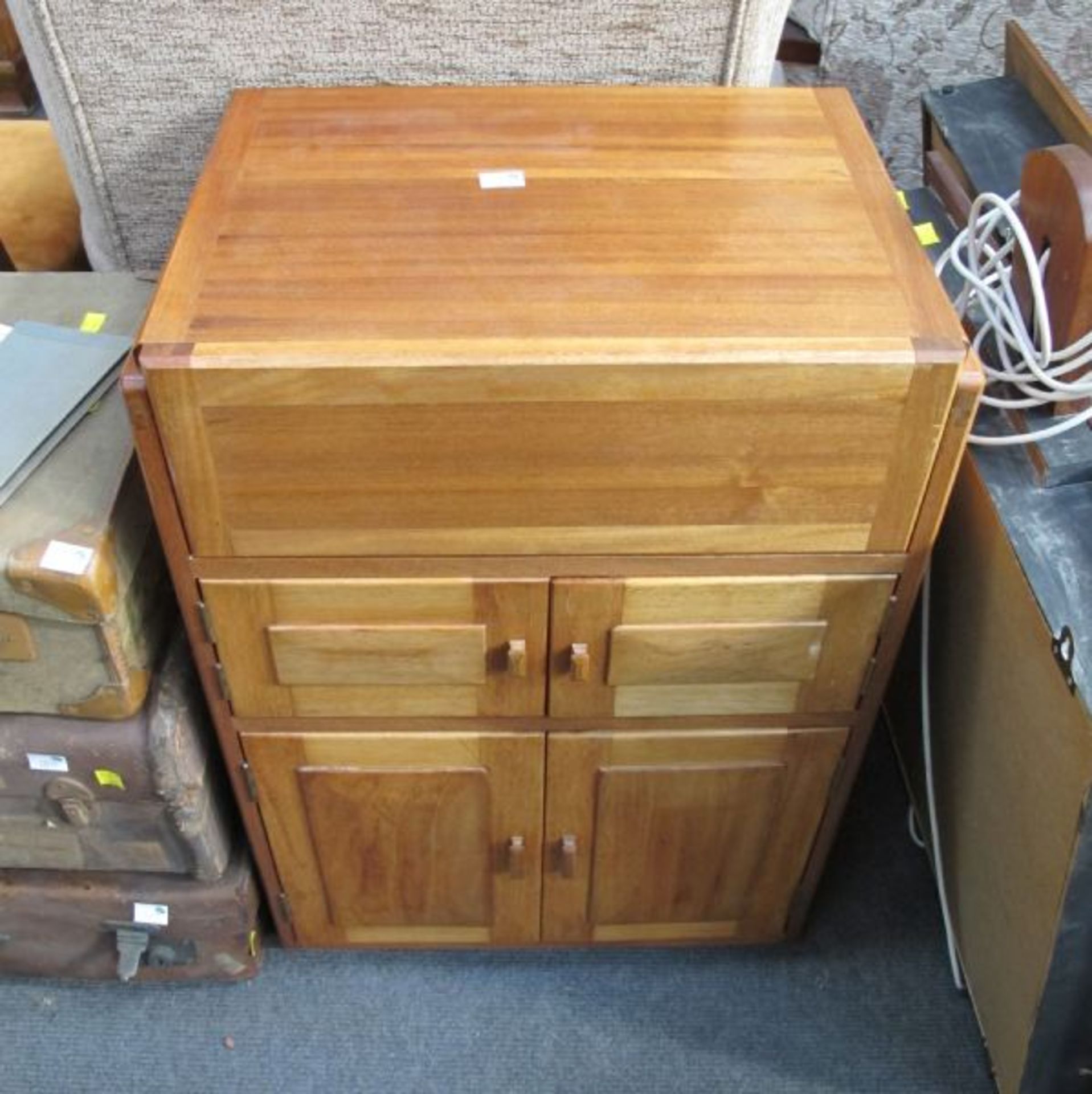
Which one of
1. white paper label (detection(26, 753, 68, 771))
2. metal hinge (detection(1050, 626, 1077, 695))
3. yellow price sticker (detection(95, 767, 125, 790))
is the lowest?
yellow price sticker (detection(95, 767, 125, 790))

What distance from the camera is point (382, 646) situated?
2.88ft

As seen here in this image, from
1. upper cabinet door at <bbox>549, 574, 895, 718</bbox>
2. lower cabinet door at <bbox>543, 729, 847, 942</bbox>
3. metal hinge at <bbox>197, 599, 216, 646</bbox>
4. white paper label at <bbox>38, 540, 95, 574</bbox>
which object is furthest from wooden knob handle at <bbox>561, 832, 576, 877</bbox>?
white paper label at <bbox>38, 540, 95, 574</bbox>

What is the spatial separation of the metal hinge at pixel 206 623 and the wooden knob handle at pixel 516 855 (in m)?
0.35

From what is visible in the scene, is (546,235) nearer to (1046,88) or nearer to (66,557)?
(66,557)

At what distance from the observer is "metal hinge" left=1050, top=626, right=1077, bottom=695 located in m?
0.79

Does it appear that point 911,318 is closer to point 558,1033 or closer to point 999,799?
point 999,799

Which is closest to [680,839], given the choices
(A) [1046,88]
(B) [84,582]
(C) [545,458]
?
(C) [545,458]

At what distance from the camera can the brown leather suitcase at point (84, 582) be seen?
0.83m

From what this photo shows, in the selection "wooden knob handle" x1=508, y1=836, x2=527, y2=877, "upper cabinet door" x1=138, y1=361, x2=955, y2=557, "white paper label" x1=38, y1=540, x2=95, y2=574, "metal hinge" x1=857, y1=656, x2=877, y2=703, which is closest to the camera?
"upper cabinet door" x1=138, y1=361, x2=955, y2=557

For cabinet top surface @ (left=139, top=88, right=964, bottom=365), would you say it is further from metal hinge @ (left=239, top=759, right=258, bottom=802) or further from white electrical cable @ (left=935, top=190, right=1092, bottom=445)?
metal hinge @ (left=239, top=759, right=258, bottom=802)

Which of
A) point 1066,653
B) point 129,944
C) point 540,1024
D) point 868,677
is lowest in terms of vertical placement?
point 540,1024

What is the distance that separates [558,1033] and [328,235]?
822 mm

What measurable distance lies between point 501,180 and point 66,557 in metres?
0.42

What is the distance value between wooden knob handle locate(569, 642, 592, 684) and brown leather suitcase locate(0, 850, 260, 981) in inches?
17.3
